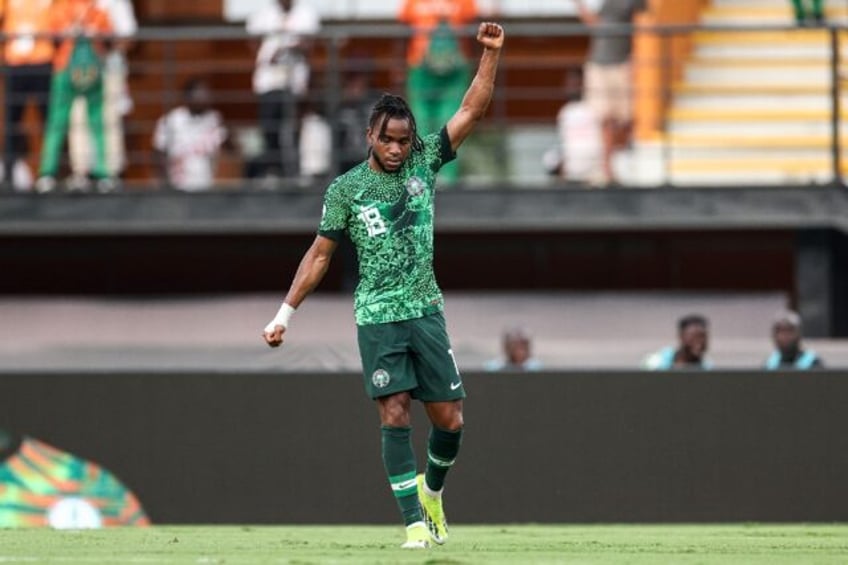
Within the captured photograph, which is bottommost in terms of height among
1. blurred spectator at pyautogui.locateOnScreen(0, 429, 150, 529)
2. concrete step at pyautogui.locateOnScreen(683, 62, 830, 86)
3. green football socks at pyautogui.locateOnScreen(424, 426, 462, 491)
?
blurred spectator at pyautogui.locateOnScreen(0, 429, 150, 529)

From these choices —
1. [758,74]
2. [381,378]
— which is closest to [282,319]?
[381,378]

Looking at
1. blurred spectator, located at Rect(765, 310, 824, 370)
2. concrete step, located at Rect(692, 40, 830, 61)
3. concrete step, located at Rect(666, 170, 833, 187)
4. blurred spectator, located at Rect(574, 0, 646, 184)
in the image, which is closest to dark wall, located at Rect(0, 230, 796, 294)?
concrete step, located at Rect(666, 170, 833, 187)

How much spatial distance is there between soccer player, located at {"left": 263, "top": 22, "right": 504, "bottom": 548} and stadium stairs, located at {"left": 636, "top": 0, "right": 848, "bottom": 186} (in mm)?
8574

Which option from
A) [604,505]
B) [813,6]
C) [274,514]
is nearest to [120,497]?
[274,514]

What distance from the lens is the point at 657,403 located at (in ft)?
51.0

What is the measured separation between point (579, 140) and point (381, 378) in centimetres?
901

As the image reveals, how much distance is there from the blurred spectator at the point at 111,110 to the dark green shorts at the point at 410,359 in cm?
908

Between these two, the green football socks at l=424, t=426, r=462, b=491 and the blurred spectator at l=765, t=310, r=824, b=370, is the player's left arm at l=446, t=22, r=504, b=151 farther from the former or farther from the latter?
the blurred spectator at l=765, t=310, r=824, b=370

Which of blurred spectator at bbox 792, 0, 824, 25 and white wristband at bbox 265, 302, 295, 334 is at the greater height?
blurred spectator at bbox 792, 0, 824, 25

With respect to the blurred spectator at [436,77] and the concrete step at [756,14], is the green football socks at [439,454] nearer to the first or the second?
the blurred spectator at [436,77]

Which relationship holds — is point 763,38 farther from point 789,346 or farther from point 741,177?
point 789,346

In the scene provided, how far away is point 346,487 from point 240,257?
4.98 meters

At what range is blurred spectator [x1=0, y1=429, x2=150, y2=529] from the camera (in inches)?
624

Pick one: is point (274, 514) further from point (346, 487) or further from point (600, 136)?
point (600, 136)
